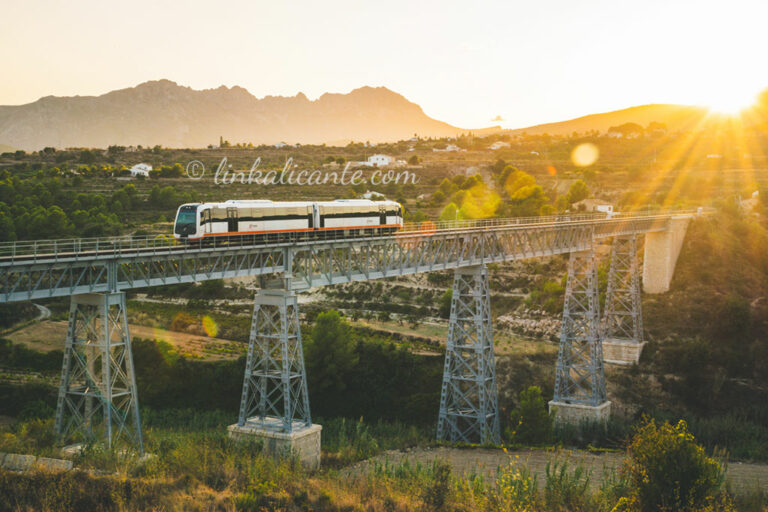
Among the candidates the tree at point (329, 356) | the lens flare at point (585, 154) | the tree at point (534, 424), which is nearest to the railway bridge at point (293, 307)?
the tree at point (534, 424)

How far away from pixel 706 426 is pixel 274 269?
25556 mm

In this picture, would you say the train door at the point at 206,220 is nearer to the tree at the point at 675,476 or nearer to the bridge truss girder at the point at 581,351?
the tree at the point at 675,476

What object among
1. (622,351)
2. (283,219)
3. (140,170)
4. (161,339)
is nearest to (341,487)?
(283,219)

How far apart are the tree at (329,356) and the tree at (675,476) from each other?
31603mm

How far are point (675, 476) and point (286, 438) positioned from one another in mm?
15391

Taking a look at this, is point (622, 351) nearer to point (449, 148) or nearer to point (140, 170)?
point (140, 170)

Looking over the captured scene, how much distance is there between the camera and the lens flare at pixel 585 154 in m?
119

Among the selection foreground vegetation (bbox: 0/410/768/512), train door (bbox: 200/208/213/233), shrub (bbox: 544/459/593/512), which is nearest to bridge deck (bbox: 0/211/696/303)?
train door (bbox: 200/208/213/233)

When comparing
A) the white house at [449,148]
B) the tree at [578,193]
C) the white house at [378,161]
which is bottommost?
the tree at [578,193]

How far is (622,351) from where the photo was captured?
48500 millimetres

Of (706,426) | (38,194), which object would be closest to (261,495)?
(706,426)

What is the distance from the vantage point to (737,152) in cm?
11456

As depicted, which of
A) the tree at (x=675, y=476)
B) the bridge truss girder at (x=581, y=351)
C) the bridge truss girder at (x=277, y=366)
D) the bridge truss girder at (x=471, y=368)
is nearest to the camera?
the tree at (x=675, y=476)

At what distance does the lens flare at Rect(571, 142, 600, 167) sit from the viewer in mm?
118800
